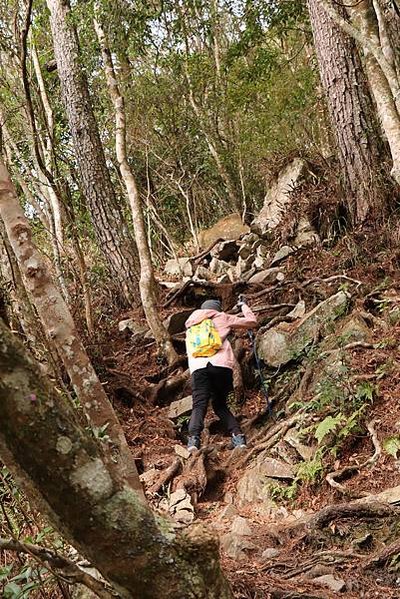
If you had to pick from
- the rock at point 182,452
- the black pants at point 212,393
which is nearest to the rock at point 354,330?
the black pants at point 212,393

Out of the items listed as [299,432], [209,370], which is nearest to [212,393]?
[209,370]

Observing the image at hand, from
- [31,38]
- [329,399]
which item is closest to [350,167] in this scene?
[329,399]

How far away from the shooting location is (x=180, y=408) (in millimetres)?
7891

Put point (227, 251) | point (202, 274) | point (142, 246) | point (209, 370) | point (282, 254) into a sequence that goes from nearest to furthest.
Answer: point (209, 370), point (142, 246), point (282, 254), point (202, 274), point (227, 251)

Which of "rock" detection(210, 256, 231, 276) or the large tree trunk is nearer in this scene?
the large tree trunk

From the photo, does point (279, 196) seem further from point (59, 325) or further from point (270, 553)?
point (270, 553)

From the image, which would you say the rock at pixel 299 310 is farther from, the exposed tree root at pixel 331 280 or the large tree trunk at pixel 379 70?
the large tree trunk at pixel 379 70

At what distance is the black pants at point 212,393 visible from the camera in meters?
6.71

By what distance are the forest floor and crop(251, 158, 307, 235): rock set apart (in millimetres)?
1643

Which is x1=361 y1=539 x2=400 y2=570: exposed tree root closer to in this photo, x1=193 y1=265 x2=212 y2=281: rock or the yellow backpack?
the yellow backpack

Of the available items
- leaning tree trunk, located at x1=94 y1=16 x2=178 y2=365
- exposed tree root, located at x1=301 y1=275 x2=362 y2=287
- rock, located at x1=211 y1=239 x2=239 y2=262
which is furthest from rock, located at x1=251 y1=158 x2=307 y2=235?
leaning tree trunk, located at x1=94 y1=16 x2=178 y2=365

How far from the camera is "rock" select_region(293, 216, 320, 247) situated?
977 cm

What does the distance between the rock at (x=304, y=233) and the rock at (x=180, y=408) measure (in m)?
3.34

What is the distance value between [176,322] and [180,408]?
197 cm
